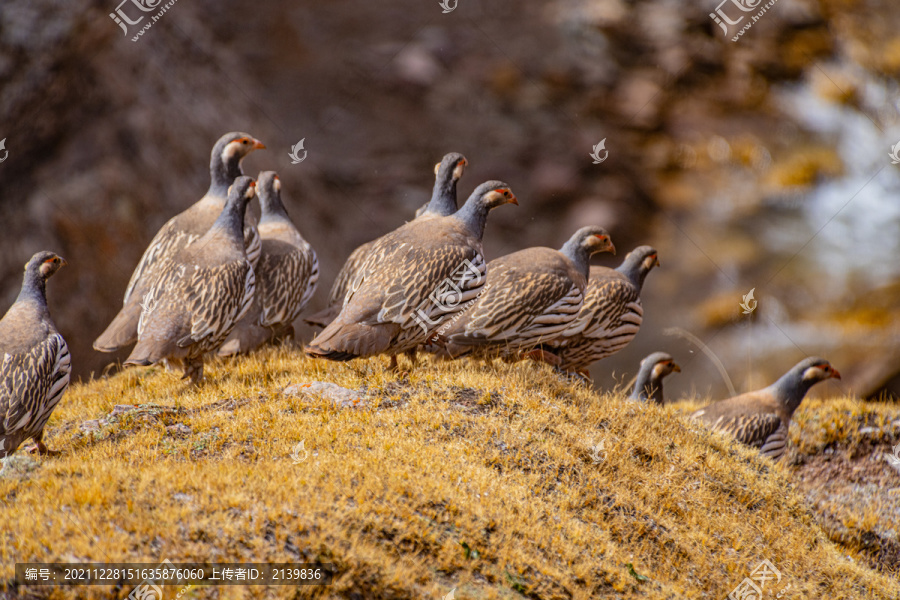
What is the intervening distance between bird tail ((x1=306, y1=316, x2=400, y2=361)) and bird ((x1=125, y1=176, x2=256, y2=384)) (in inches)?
Result: 63.3

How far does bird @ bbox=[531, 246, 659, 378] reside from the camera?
11.3 m

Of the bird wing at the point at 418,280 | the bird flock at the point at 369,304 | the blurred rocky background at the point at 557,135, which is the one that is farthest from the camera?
the blurred rocky background at the point at 557,135

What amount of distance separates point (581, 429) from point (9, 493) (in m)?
5.70

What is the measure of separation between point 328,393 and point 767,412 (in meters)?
6.56

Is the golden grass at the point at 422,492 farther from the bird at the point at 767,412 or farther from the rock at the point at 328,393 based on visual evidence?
the bird at the point at 767,412

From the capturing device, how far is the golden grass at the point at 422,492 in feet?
19.4

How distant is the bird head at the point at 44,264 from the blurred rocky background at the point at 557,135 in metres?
6.25

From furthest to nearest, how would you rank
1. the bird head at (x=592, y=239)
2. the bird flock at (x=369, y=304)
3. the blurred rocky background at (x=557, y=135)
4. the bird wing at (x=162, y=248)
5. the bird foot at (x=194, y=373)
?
the blurred rocky background at (x=557, y=135) → the bird head at (x=592, y=239) → the bird wing at (x=162, y=248) → the bird foot at (x=194, y=373) → the bird flock at (x=369, y=304)

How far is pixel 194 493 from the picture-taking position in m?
6.33

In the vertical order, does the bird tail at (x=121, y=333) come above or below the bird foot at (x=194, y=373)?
above

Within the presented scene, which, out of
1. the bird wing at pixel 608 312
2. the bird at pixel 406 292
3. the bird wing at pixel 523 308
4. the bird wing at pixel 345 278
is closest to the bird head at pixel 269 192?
the bird wing at pixel 345 278

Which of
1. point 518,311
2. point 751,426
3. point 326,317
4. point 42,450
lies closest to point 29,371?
point 42,450

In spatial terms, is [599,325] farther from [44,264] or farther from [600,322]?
[44,264]

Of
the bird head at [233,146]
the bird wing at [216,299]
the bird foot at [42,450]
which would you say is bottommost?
the bird foot at [42,450]
